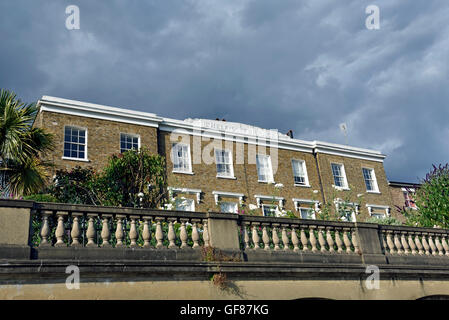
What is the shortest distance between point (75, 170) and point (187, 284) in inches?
496

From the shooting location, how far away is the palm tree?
11.8 meters

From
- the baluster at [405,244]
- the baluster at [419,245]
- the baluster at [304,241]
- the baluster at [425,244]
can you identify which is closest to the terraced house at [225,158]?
the baluster at [425,244]

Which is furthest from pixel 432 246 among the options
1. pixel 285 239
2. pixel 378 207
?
pixel 378 207

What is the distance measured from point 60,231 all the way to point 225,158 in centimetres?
1832

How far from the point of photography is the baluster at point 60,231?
8.12 meters

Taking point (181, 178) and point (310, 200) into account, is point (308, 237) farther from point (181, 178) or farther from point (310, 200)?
point (310, 200)

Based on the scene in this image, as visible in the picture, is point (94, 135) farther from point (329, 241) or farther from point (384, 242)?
point (384, 242)

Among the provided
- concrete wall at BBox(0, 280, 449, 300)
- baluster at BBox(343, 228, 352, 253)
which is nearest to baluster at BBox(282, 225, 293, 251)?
concrete wall at BBox(0, 280, 449, 300)

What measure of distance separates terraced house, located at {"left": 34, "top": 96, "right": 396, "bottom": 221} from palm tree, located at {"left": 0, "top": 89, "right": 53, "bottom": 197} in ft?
24.0

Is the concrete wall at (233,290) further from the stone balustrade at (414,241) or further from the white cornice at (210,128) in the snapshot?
the white cornice at (210,128)

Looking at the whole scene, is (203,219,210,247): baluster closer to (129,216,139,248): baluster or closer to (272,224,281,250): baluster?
(129,216,139,248): baluster

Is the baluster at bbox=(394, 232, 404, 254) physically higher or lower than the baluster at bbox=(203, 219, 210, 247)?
lower

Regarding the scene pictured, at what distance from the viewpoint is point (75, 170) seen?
19859mm

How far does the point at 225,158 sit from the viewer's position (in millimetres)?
26203
